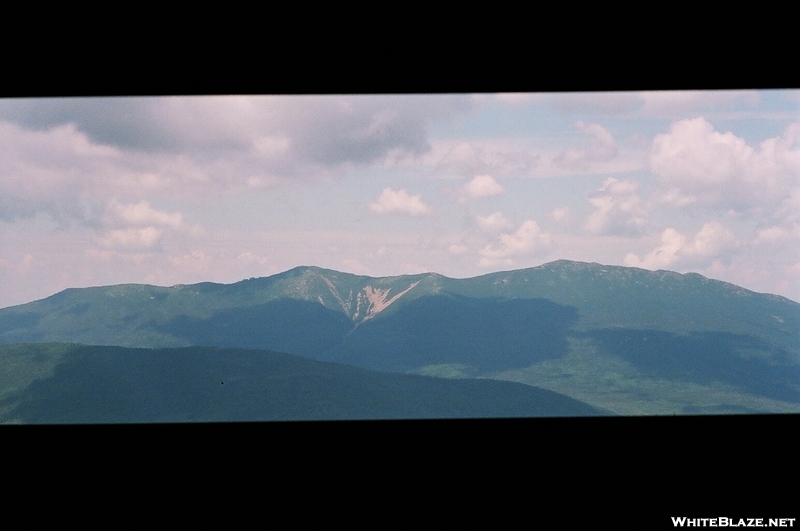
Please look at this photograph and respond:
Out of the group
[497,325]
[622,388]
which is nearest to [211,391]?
[622,388]

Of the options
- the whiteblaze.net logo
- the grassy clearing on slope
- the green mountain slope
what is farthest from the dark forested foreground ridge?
the whiteblaze.net logo

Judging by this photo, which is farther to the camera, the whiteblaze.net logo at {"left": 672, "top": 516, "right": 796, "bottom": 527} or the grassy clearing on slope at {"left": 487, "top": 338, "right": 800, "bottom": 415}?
the grassy clearing on slope at {"left": 487, "top": 338, "right": 800, "bottom": 415}

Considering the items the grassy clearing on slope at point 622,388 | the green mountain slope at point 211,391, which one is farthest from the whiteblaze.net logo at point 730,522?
the grassy clearing on slope at point 622,388

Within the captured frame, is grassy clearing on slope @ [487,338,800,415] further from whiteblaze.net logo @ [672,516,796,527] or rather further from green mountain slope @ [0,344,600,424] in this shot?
whiteblaze.net logo @ [672,516,796,527]

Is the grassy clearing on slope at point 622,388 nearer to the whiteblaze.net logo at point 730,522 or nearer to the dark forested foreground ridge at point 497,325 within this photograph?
the dark forested foreground ridge at point 497,325

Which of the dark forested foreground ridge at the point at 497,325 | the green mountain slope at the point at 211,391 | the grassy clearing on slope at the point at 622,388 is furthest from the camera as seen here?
the dark forested foreground ridge at the point at 497,325
